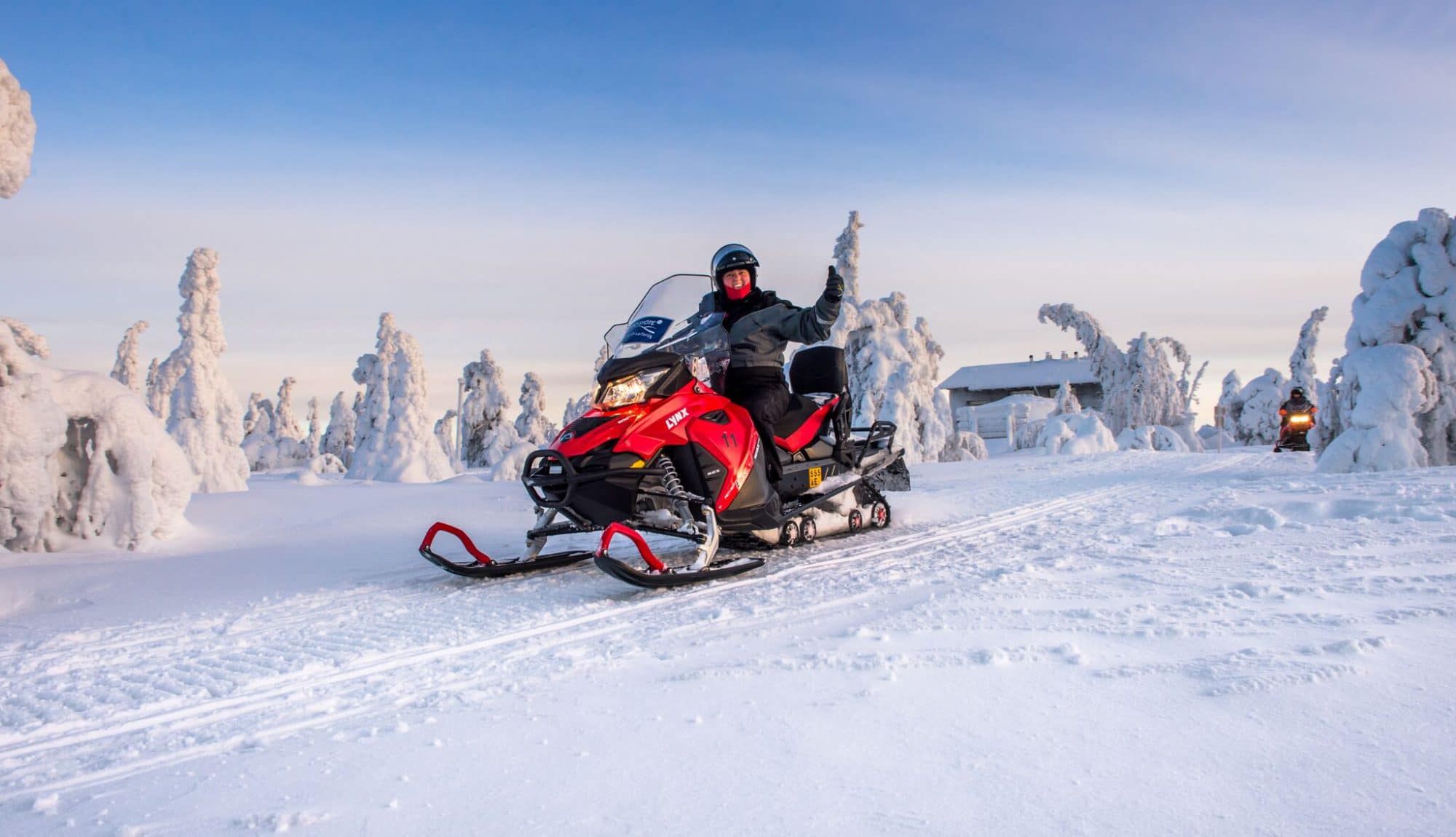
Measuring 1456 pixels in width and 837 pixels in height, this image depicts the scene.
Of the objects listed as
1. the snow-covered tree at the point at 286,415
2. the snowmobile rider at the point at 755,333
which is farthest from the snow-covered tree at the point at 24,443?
the snow-covered tree at the point at 286,415

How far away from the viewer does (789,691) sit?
2.73 metres

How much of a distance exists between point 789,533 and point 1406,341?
10.7 meters

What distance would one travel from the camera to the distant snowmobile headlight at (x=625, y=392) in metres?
4.86

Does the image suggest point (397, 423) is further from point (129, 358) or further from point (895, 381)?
point (895, 381)

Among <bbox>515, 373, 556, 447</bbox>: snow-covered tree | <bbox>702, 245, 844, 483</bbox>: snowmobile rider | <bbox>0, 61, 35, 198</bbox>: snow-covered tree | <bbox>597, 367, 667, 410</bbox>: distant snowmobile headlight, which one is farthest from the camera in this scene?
<bbox>515, 373, 556, 447</bbox>: snow-covered tree

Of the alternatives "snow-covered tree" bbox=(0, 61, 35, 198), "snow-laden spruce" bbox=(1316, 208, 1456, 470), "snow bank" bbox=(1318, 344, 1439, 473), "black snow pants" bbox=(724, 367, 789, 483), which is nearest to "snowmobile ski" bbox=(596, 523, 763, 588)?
"black snow pants" bbox=(724, 367, 789, 483)

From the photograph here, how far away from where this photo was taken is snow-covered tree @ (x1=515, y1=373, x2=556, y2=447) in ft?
126

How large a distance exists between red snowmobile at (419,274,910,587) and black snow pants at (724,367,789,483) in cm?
8

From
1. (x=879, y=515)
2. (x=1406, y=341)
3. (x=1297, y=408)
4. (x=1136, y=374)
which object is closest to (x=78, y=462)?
(x=879, y=515)

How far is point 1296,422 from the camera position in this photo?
63.6 feet

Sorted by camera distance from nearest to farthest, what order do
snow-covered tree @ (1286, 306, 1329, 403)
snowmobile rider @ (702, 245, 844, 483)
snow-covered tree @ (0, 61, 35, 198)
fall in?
snowmobile rider @ (702, 245, 844, 483) < snow-covered tree @ (0, 61, 35, 198) < snow-covered tree @ (1286, 306, 1329, 403)

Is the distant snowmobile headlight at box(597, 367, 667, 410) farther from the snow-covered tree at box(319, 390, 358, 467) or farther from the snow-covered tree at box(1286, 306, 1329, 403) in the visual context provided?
the snow-covered tree at box(319, 390, 358, 467)

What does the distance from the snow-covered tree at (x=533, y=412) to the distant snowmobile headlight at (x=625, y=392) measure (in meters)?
34.3

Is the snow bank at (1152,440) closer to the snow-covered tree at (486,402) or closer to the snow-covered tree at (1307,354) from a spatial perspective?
the snow-covered tree at (1307,354)
